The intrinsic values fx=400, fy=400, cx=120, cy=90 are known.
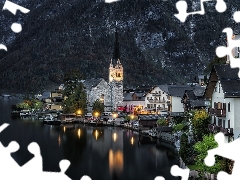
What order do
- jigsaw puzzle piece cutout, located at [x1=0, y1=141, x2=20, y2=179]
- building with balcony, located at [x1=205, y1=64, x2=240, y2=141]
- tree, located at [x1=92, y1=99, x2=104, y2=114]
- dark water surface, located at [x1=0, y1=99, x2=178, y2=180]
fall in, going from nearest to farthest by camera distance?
jigsaw puzzle piece cutout, located at [x1=0, y1=141, x2=20, y2=179], building with balcony, located at [x1=205, y1=64, x2=240, y2=141], dark water surface, located at [x1=0, y1=99, x2=178, y2=180], tree, located at [x1=92, y1=99, x2=104, y2=114]

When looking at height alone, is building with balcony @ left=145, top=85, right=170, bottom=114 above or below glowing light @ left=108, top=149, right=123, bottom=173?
above

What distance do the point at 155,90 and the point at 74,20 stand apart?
12642 centimetres

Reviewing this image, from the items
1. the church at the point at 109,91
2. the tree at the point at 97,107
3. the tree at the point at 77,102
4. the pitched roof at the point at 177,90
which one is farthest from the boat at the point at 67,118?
the pitched roof at the point at 177,90

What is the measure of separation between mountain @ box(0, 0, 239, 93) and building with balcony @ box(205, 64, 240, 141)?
97648 mm

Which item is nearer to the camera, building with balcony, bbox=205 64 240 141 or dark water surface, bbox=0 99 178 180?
building with balcony, bbox=205 64 240 141

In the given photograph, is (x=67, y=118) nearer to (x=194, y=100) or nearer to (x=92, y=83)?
(x=92, y=83)

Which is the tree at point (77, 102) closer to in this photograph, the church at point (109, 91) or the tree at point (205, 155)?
the church at point (109, 91)

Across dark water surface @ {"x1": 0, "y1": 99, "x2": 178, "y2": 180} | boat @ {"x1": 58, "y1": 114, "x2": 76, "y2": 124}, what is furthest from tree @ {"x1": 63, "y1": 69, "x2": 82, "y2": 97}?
dark water surface @ {"x1": 0, "y1": 99, "x2": 178, "y2": 180}

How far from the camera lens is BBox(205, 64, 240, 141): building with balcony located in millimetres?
17562

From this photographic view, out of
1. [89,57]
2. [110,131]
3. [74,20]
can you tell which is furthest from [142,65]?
[110,131]

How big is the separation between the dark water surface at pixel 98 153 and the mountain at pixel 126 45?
78.1 m

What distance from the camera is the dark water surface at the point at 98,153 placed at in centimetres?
2300

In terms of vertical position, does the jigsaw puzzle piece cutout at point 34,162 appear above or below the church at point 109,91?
below

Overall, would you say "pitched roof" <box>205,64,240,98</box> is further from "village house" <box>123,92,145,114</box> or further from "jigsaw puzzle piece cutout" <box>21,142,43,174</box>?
"village house" <box>123,92,145,114</box>
